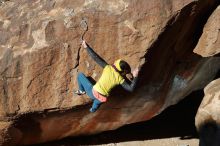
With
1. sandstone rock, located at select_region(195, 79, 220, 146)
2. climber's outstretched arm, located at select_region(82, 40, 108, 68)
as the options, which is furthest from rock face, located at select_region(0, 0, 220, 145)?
sandstone rock, located at select_region(195, 79, 220, 146)

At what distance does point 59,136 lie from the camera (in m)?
9.95

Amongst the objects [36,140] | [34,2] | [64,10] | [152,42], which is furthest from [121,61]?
[36,140]

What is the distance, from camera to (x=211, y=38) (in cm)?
934

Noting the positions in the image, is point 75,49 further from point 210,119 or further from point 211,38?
point 210,119

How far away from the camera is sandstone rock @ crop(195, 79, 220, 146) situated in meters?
9.21

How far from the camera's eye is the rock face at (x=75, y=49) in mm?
8656

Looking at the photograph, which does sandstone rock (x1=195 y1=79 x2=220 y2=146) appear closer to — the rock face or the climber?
the rock face

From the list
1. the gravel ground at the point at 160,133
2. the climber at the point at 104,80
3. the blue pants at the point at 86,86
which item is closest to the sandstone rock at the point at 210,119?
the gravel ground at the point at 160,133

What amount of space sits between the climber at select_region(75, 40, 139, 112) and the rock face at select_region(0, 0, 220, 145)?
15 centimetres

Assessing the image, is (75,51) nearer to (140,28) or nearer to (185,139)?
(140,28)

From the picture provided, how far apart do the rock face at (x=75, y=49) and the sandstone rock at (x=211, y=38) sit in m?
0.11

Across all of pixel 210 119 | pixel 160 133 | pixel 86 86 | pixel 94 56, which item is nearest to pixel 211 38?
pixel 210 119

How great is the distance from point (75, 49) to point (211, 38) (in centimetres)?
229

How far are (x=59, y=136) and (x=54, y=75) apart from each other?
153 centimetres
